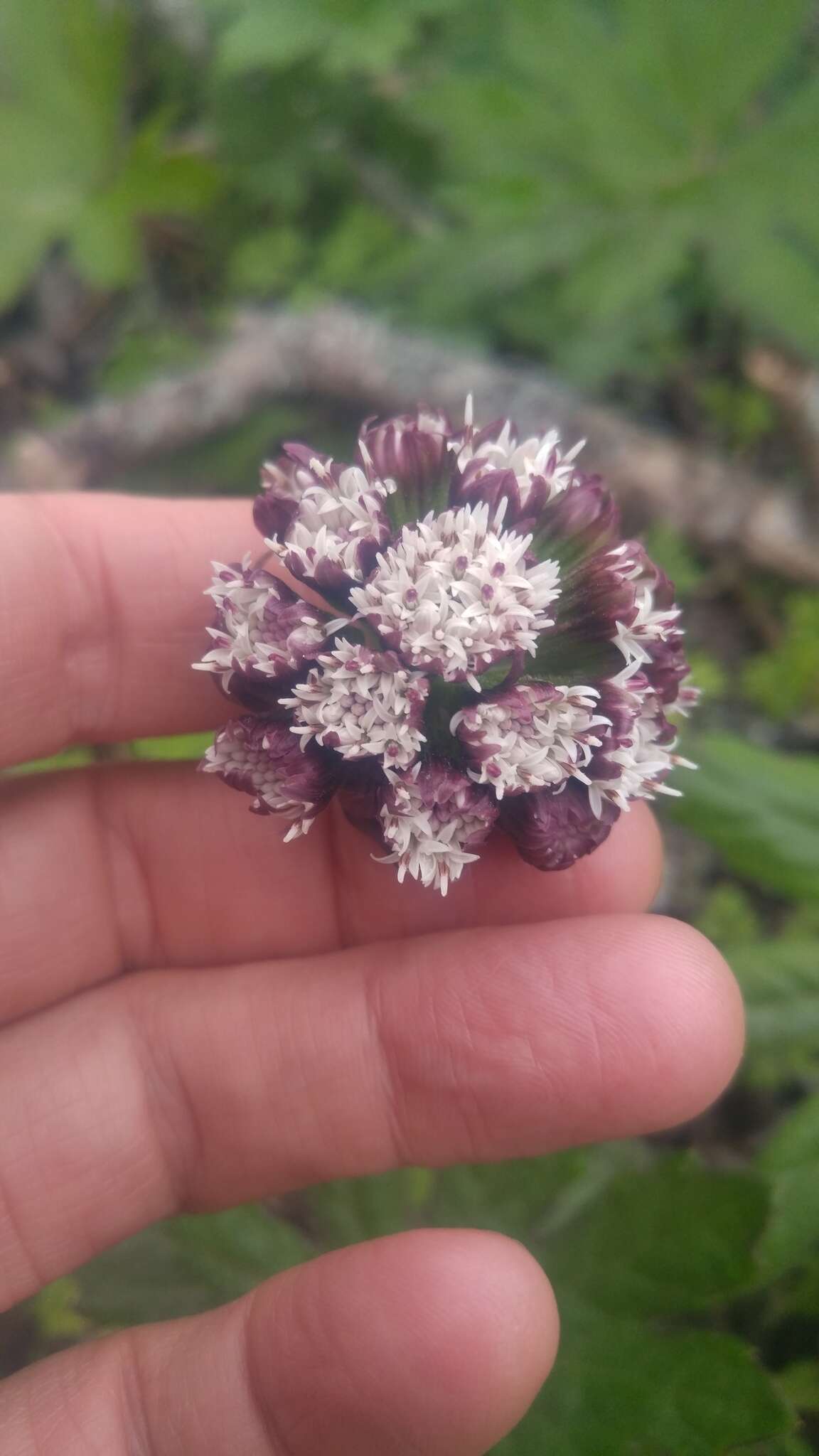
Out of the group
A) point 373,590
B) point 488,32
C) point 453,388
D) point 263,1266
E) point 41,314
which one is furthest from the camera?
point 41,314

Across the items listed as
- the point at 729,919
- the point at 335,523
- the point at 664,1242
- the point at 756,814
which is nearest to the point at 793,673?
the point at 729,919

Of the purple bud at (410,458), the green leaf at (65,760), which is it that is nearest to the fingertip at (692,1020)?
the purple bud at (410,458)

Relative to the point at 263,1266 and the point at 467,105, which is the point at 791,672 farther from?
the point at 263,1266

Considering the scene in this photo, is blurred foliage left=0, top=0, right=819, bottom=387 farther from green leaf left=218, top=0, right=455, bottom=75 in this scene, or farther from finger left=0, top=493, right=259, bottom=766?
finger left=0, top=493, right=259, bottom=766

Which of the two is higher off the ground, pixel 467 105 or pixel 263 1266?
pixel 467 105

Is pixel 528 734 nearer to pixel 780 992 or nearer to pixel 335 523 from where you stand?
pixel 335 523

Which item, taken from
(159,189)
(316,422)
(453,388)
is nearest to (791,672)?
(453,388)

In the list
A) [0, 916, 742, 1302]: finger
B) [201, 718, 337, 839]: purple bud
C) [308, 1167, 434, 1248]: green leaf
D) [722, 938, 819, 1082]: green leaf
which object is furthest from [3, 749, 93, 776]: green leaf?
[722, 938, 819, 1082]: green leaf

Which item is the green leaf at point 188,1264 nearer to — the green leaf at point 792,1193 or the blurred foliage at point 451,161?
the green leaf at point 792,1193

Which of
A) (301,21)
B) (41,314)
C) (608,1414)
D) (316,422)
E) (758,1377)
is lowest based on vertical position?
(608,1414)
